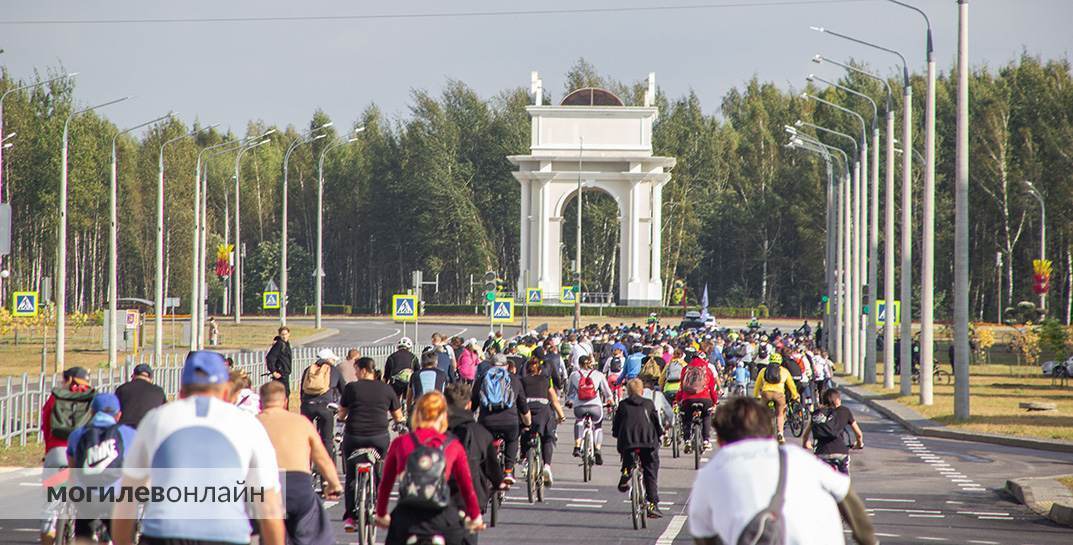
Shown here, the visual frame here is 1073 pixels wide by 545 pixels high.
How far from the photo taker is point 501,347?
34219mm

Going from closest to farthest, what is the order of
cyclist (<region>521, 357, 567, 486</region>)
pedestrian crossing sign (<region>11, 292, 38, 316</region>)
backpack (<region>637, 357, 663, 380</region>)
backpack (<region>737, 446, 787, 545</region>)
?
backpack (<region>737, 446, 787, 545</region>), cyclist (<region>521, 357, 567, 486</region>), backpack (<region>637, 357, 663, 380</region>), pedestrian crossing sign (<region>11, 292, 38, 316</region>)

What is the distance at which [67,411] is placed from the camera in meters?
12.7

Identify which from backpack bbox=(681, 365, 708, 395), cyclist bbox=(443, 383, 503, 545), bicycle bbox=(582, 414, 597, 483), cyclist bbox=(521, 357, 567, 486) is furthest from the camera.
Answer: backpack bbox=(681, 365, 708, 395)

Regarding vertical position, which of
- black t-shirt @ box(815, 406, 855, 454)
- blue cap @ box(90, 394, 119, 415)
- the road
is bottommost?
the road

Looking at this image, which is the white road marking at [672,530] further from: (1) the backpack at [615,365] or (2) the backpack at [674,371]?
(1) the backpack at [615,365]

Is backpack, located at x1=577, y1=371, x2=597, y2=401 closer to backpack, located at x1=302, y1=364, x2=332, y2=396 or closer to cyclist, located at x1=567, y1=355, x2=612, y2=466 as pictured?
cyclist, located at x1=567, y1=355, x2=612, y2=466

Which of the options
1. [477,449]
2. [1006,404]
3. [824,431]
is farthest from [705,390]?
[1006,404]

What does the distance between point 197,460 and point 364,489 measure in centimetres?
686

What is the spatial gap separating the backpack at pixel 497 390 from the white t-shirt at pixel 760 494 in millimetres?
9837

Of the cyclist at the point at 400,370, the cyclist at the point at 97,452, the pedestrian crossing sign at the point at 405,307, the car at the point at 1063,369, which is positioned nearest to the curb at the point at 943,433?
the cyclist at the point at 400,370

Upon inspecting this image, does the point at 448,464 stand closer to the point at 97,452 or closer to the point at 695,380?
the point at 97,452

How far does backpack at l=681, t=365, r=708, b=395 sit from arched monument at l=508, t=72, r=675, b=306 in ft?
210

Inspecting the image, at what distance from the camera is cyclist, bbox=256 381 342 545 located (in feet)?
32.1

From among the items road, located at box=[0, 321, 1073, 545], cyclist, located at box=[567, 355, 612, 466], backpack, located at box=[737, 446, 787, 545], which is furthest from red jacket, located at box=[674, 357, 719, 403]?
backpack, located at box=[737, 446, 787, 545]
